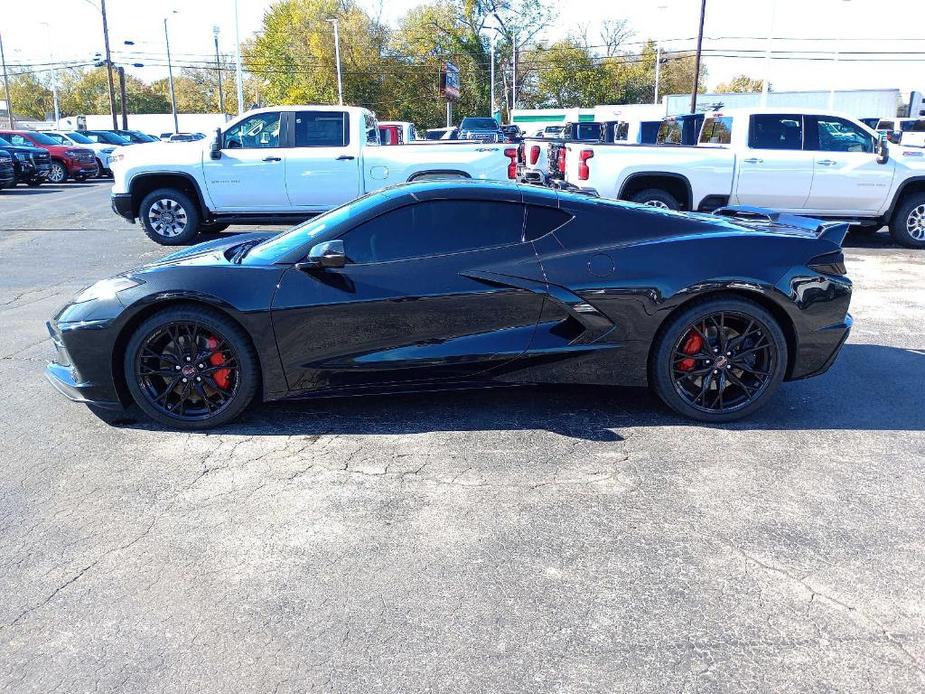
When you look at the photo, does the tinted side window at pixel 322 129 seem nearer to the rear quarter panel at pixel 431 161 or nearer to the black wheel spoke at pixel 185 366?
the rear quarter panel at pixel 431 161

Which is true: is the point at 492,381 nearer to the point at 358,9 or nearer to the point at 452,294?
the point at 452,294

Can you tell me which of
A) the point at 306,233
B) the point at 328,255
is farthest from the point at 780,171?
the point at 328,255

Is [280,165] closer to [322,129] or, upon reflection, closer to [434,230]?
[322,129]

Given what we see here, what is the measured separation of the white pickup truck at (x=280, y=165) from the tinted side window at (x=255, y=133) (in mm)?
15

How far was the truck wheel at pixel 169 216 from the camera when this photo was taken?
11.4 metres

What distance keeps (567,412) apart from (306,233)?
1913 millimetres

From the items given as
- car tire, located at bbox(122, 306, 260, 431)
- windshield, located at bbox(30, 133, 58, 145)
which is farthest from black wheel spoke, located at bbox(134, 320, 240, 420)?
windshield, located at bbox(30, 133, 58, 145)

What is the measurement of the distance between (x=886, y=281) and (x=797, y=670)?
773 cm

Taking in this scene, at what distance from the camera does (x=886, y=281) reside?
8883 mm

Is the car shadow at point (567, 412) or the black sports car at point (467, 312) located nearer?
the black sports car at point (467, 312)

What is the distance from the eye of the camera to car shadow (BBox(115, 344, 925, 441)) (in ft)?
14.5

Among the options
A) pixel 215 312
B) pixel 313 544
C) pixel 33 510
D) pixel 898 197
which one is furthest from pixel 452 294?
pixel 898 197

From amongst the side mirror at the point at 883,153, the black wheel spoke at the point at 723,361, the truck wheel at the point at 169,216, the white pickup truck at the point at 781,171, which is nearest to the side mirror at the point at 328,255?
the black wheel spoke at the point at 723,361

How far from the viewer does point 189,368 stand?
432 cm
